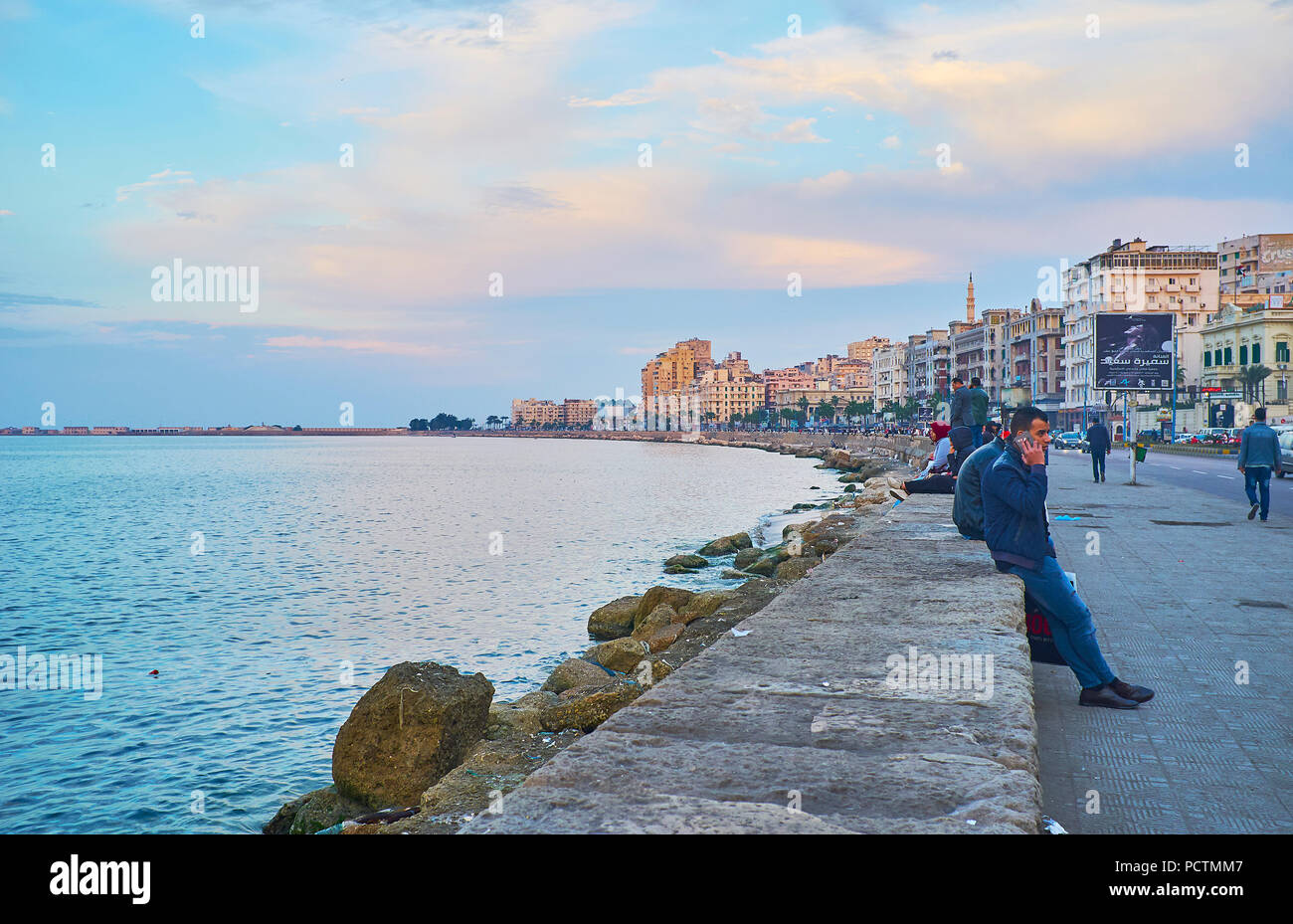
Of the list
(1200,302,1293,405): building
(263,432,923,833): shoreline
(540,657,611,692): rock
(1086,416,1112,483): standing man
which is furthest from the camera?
(1200,302,1293,405): building

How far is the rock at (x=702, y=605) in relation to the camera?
47.1ft

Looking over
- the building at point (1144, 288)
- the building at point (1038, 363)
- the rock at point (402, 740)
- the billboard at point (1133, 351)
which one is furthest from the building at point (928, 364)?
the rock at point (402, 740)

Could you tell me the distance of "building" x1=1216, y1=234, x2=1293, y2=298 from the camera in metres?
109

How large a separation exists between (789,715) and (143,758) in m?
10.1

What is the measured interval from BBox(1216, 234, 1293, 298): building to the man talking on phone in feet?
400

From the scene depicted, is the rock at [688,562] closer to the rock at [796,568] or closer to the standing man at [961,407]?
the rock at [796,568]

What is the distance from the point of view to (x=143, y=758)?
36.6ft

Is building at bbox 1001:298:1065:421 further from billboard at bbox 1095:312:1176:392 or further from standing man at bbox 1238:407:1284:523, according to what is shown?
standing man at bbox 1238:407:1284:523

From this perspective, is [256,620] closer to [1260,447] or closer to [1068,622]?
[1068,622]

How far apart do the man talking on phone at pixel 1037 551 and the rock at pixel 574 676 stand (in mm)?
6508

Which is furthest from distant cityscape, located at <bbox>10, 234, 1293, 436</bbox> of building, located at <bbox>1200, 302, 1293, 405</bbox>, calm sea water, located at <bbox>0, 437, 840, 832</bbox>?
calm sea water, located at <bbox>0, 437, 840, 832</bbox>

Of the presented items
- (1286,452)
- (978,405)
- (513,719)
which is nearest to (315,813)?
(513,719)
